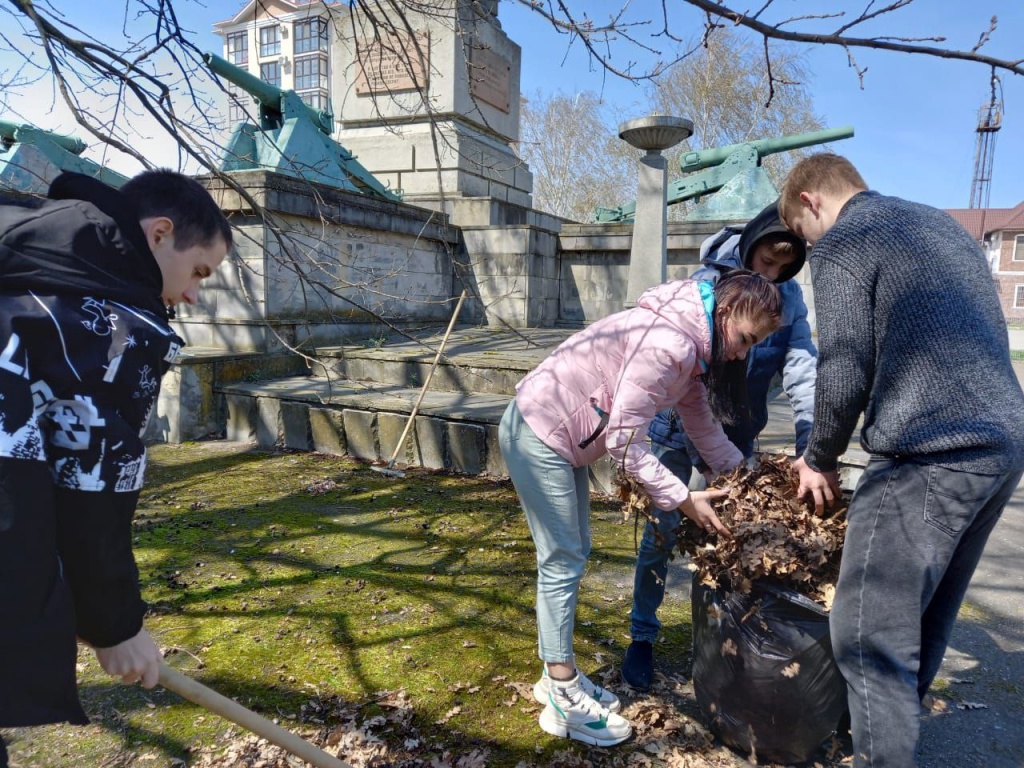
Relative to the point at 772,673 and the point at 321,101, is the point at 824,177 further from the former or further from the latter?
the point at 321,101

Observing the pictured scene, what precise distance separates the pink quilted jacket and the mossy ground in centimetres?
110

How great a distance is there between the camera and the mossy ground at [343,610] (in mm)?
2504

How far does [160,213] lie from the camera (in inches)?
57.5

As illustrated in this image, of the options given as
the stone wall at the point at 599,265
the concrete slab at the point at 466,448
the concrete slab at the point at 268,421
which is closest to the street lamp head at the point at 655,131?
the stone wall at the point at 599,265

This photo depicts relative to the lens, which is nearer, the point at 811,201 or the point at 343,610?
the point at 811,201

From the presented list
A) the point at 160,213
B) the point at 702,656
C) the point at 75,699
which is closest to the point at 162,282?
the point at 160,213

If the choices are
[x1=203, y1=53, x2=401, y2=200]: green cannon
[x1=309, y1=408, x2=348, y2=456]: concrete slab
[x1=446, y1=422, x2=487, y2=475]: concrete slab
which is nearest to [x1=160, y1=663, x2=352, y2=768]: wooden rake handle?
[x1=446, y1=422, x2=487, y2=475]: concrete slab

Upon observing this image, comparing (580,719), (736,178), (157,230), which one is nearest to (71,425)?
(157,230)

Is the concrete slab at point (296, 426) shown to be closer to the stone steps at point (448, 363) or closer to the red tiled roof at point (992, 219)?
the stone steps at point (448, 363)

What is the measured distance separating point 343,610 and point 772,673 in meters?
2.10

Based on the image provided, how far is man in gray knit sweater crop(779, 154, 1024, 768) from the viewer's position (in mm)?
1719

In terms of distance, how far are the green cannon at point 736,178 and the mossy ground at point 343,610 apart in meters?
7.31

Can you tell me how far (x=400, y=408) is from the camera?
607 centimetres

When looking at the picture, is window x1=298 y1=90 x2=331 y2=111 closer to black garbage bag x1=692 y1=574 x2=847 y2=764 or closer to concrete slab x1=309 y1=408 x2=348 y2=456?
concrete slab x1=309 y1=408 x2=348 y2=456
